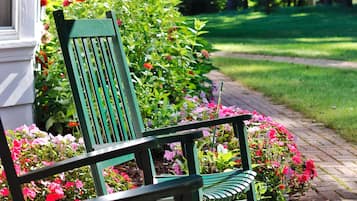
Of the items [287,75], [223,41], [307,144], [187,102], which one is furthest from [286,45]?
[187,102]

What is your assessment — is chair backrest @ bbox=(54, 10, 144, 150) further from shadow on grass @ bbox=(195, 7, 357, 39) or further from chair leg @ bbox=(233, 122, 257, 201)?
shadow on grass @ bbox=(195, 7, 357, 39)

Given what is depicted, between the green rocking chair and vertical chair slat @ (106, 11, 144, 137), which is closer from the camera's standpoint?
the green rocking chair

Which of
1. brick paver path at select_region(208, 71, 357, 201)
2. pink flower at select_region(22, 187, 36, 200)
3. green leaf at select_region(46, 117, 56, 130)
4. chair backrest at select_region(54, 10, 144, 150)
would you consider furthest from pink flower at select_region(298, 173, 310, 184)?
pink flower at select_region(22, 187, 36, 200)

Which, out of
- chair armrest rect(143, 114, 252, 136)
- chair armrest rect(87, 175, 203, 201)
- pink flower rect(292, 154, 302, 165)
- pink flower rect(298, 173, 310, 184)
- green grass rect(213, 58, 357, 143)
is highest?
chair armrest rect(87, 175, 203, 201)

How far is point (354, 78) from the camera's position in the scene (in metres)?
11.4

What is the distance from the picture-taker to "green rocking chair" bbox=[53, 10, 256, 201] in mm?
3025

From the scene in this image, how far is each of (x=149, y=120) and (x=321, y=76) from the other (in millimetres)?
6843

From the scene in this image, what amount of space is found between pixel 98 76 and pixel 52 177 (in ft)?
1.93

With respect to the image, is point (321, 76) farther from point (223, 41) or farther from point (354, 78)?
point (223, 41)

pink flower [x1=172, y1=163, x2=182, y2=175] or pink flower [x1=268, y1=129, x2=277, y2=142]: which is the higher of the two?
pink flower [x1=268, y1=129, x2=277, y2=142]

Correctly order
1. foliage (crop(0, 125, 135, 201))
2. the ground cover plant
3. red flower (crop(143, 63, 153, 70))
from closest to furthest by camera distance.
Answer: foliage (crop(0, 125, 135, 201)) → the ground cover plant → red flower (crop(143, 63, 153, 70))

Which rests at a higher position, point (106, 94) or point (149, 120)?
point (106, 94)

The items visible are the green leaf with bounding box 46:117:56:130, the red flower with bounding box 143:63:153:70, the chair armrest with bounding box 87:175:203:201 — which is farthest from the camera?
the red flower with bounding box 143:63:153:70

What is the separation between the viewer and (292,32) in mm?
22734
